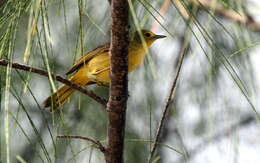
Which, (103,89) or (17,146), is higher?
(103,89)

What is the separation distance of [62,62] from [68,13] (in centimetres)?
47

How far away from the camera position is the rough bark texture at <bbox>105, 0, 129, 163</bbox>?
5.64 feet

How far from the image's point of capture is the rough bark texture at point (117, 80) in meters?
1.72

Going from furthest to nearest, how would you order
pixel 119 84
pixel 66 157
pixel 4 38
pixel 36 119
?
pixel 36 119 → pixel 66 157 → pixel 119 84 → pixel 4 38

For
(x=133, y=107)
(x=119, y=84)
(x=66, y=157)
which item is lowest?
(x=119, y=84)

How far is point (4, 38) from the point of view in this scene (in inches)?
68.9

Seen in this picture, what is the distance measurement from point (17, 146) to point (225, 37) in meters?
1.78

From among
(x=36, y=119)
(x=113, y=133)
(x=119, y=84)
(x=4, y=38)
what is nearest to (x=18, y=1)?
(x=4, y=38)

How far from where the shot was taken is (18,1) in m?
1.79

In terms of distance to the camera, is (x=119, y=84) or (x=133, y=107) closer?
(x=119, y=84)

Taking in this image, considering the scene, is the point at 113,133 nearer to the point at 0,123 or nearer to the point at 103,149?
the point at 103,149

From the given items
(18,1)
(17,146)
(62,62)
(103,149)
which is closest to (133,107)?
(62,62)

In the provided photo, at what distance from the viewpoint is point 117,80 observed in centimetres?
193

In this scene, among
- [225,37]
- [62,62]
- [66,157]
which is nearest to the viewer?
[225,37]
